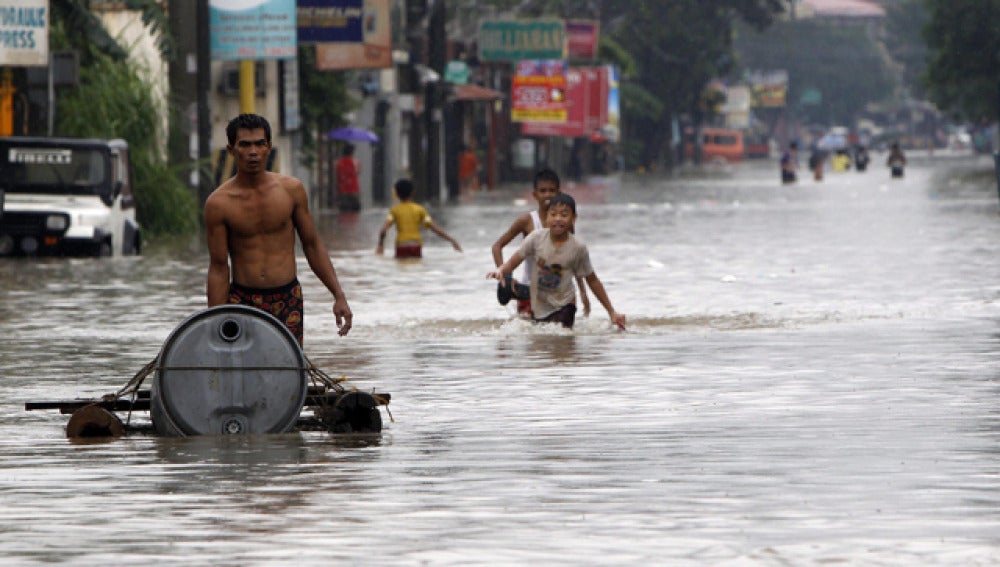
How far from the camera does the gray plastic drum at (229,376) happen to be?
34.9 feet

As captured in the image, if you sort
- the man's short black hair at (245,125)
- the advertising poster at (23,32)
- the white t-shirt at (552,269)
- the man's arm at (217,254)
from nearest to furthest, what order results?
the man's short black hair at (245,125) < the man's arm at (217,254) < the white t-shirt at (552,269) < the advertising poster at (23,32)

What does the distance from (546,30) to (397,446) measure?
66.7m

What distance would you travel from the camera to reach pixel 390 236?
39.8 m

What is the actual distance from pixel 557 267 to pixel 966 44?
68373mm

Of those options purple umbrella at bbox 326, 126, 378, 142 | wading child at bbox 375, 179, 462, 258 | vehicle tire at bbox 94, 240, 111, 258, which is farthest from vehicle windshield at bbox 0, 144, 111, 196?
purple umbrella at bbox 326, 126, 378, 142

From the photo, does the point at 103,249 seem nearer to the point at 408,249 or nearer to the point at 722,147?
the point at 408,249

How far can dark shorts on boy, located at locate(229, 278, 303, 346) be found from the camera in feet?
37.8

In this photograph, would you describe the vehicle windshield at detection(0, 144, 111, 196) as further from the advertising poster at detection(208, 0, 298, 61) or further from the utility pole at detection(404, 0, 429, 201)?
the utility pole at detection(404, 0, 429, 201)

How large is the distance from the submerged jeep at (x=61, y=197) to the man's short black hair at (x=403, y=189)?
4.66 metres

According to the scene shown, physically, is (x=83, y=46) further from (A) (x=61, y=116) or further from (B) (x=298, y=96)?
(B) (x=298, y=96)

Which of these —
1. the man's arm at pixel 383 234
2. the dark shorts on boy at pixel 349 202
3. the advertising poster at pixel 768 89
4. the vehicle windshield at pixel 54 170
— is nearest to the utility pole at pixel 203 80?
the vehicle windshield at pixel 54 170

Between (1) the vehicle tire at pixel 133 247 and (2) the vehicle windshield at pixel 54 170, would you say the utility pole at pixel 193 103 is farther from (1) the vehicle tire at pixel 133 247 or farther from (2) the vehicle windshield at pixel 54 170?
(2) the vehicle windshield at pixel 54 170

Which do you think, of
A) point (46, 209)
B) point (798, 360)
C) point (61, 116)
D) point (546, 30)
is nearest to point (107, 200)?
point (46, 209)

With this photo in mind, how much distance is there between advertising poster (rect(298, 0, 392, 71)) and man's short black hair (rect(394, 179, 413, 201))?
18834mm
